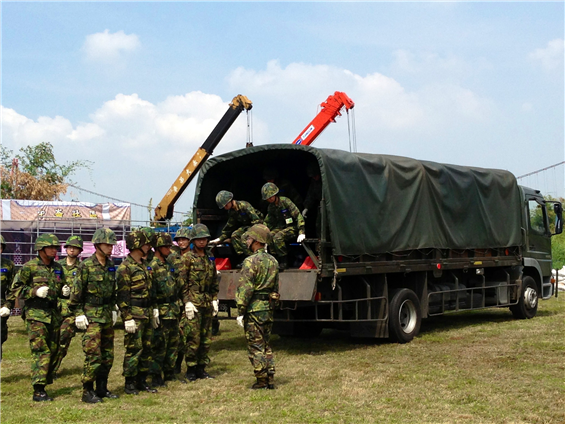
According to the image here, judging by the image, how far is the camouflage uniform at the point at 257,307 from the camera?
7.64 meters

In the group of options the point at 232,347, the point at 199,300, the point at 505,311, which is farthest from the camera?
the point at 505,311

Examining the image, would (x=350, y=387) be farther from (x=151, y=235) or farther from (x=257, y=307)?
(x=151, y=235)

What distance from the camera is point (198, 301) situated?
8.62m

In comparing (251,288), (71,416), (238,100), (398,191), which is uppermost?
(238,100)

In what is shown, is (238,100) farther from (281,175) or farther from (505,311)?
(505,311)

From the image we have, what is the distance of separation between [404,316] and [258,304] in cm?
471

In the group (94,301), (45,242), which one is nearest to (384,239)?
(94,301)

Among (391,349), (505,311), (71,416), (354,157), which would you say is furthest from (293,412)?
(505,311)

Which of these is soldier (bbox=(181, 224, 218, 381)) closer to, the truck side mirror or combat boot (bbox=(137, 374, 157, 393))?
combat boot (bbox=(137, 374, 157, 393))

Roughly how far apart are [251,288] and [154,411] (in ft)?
5.57

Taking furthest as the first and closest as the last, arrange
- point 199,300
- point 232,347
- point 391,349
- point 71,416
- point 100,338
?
point 232,347 → point 391,349 → point 199,300 → point 100,338 → point 71,416

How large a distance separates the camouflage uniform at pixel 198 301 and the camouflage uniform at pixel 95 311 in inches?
50.5

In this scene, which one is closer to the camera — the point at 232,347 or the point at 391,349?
the point at 391,349

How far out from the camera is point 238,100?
19344 mm
